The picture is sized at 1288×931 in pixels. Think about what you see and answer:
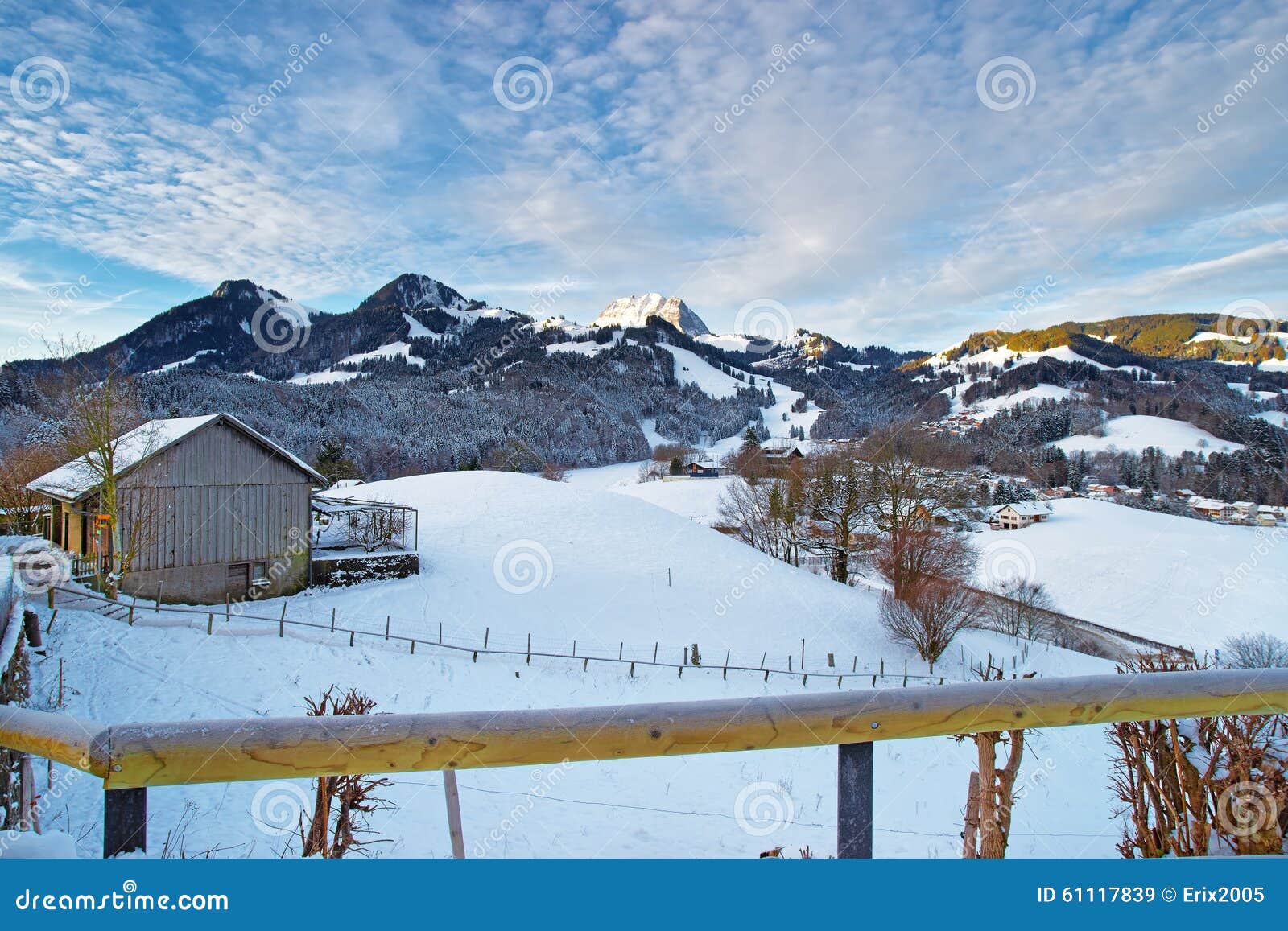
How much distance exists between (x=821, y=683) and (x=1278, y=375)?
712 feet

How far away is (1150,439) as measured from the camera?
4764 inches

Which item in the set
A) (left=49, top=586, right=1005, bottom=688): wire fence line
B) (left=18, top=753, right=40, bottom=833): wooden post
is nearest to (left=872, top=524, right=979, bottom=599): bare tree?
(left=49, top=586, right=1005, bottom=688): wire fence line

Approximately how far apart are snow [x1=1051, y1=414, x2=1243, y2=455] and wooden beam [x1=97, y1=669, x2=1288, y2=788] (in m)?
129

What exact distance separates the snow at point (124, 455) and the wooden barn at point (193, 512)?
0.13ft

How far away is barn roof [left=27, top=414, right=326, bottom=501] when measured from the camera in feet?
59.1

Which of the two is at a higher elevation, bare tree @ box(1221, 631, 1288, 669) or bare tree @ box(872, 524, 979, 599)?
bare tree @ box(872, 524, 979, 599)

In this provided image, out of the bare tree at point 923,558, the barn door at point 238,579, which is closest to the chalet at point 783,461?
the bare tree at point 923,558

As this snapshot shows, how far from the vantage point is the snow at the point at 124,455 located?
59.2 ft

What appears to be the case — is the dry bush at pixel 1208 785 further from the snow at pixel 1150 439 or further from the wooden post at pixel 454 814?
the snow at pixel 1150 439

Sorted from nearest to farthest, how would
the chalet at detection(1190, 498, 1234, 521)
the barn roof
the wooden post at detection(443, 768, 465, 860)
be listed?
the wooden post at detection(443, 768, 465, 860)
the barn roof
the chalet at detection(1190, 498, 1234, 521)

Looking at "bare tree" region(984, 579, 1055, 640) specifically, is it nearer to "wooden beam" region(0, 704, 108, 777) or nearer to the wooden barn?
Answer: the wooden barn

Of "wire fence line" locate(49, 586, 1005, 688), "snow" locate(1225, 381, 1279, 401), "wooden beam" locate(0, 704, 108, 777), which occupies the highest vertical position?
"snow" locate(1225, 381, 1279, 401)

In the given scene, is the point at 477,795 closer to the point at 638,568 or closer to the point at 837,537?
the point at 638,568

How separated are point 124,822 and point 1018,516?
75157mm
